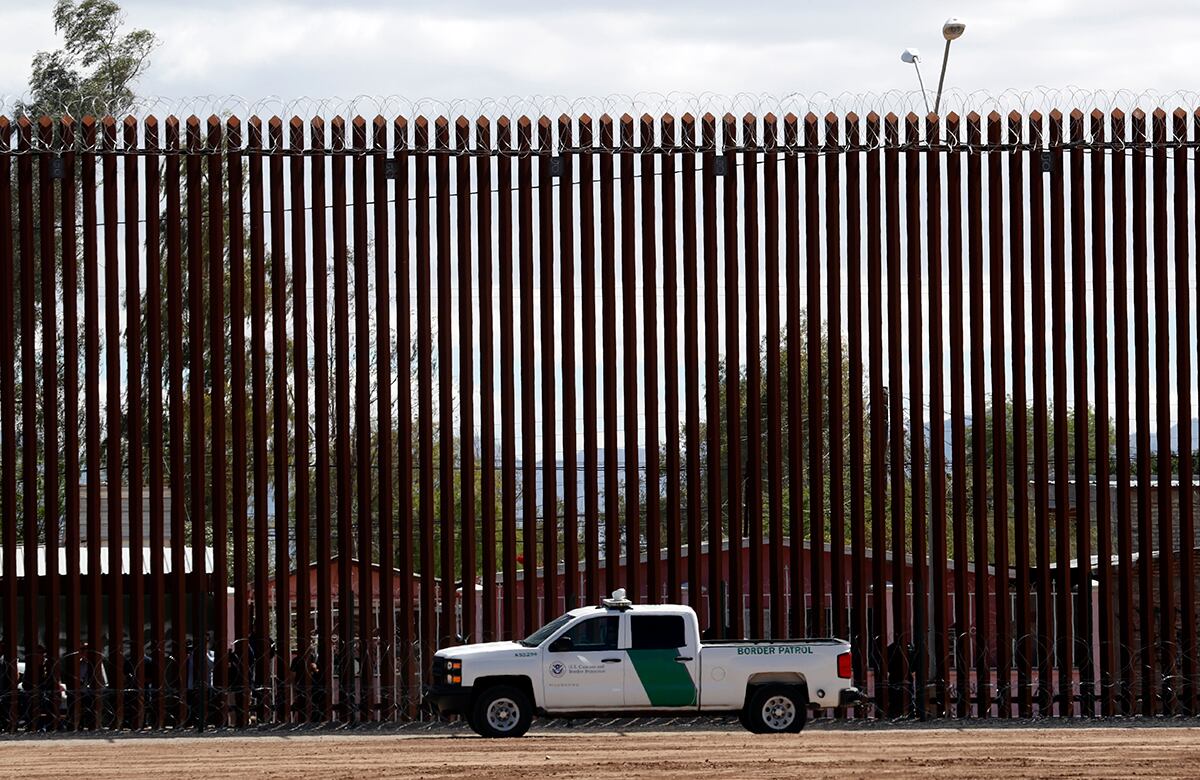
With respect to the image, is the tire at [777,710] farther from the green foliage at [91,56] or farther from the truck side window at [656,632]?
the green foliage at [91,56]

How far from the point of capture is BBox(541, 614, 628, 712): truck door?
16062 millimetres

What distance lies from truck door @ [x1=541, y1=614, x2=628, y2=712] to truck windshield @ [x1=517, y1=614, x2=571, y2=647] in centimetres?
19

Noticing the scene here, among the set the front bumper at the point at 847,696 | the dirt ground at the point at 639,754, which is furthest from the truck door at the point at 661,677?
the front bumper at the point at 847,696

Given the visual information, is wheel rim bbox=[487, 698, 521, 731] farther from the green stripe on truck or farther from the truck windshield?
the green stripe on truck

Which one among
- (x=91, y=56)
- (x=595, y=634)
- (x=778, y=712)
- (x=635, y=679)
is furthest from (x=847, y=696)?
(x=91, y=56)

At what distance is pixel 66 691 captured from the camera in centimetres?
1714

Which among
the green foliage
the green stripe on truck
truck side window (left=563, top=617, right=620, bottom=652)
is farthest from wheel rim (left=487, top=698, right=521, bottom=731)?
the green foliage

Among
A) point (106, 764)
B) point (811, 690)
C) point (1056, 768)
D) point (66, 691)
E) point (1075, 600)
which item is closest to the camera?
point (1056, 768)

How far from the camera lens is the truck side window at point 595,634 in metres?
16.2

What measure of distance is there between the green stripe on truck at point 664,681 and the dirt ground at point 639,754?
1.01 feet

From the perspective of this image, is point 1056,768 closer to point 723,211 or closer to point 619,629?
point 619,629

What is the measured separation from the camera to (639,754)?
1344 cm

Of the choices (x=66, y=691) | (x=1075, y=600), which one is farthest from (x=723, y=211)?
(x=66, y=691)

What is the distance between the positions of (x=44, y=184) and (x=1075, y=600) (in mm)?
11405
